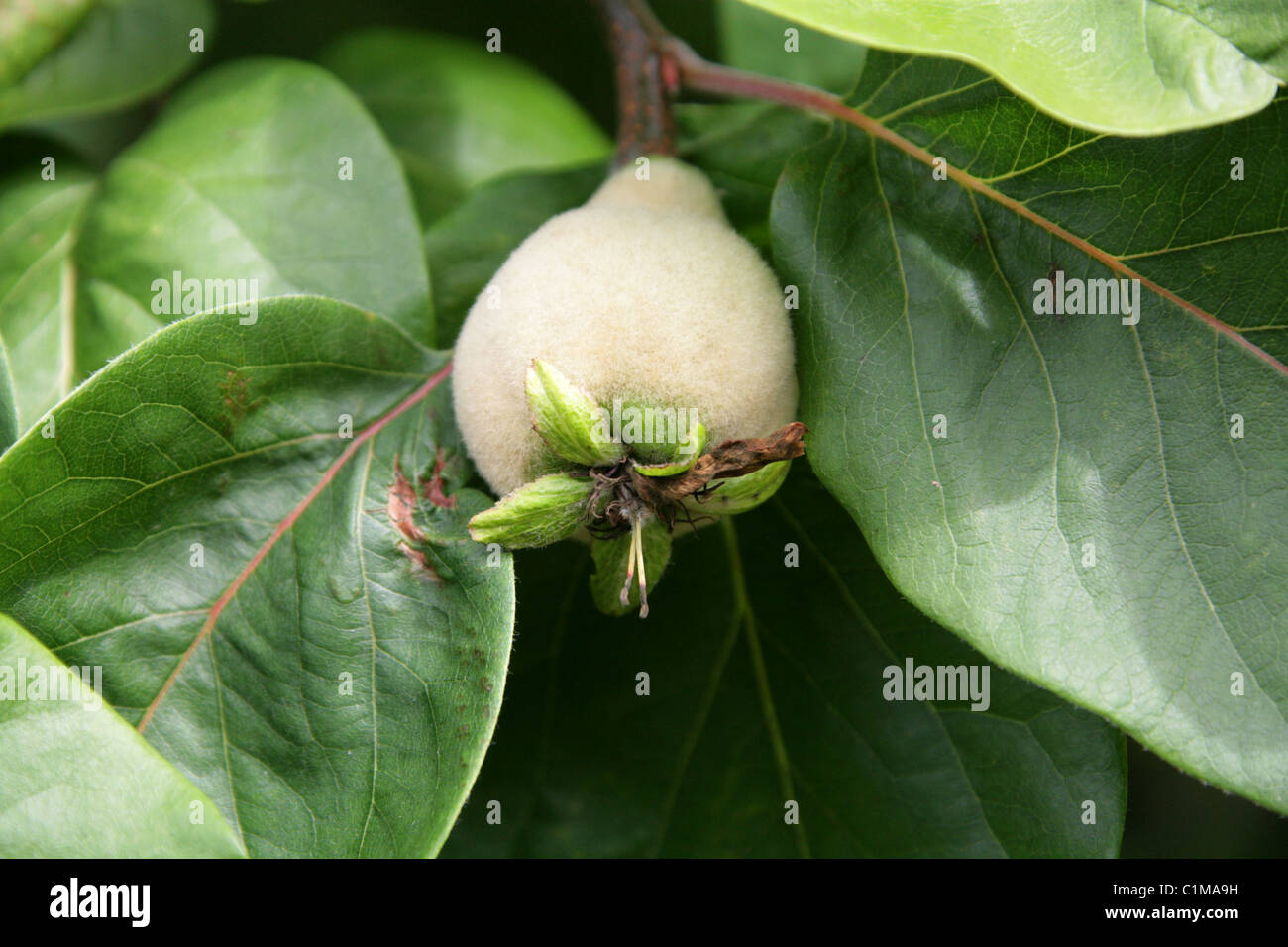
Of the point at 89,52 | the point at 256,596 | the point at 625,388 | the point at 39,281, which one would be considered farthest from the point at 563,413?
the point at 89,52

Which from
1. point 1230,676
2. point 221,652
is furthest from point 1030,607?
point 221,652

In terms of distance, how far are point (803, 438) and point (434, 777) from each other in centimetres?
31

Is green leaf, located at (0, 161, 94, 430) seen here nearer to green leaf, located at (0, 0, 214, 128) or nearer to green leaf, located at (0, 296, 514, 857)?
green leaf, located at (0, 0, 214, 128)

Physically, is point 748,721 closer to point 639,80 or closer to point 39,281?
point 639,80

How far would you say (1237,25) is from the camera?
598 millimetres

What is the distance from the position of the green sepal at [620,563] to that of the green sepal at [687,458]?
5cm

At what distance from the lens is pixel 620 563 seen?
71cm

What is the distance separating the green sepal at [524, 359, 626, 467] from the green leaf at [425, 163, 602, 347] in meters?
0.29

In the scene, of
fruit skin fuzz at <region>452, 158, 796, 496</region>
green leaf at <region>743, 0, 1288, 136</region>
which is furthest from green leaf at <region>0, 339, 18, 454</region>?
green leaf at <region>743, 0, 1288, 136</region>

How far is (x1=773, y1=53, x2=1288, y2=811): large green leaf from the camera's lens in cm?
63

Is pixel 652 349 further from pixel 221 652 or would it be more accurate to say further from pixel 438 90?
pixel 438 90

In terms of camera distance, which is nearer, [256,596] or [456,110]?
[256,596]

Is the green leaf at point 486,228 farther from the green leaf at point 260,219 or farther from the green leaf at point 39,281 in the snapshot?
the green leaf at point 39,281

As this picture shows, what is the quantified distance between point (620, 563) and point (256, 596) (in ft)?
0.80
